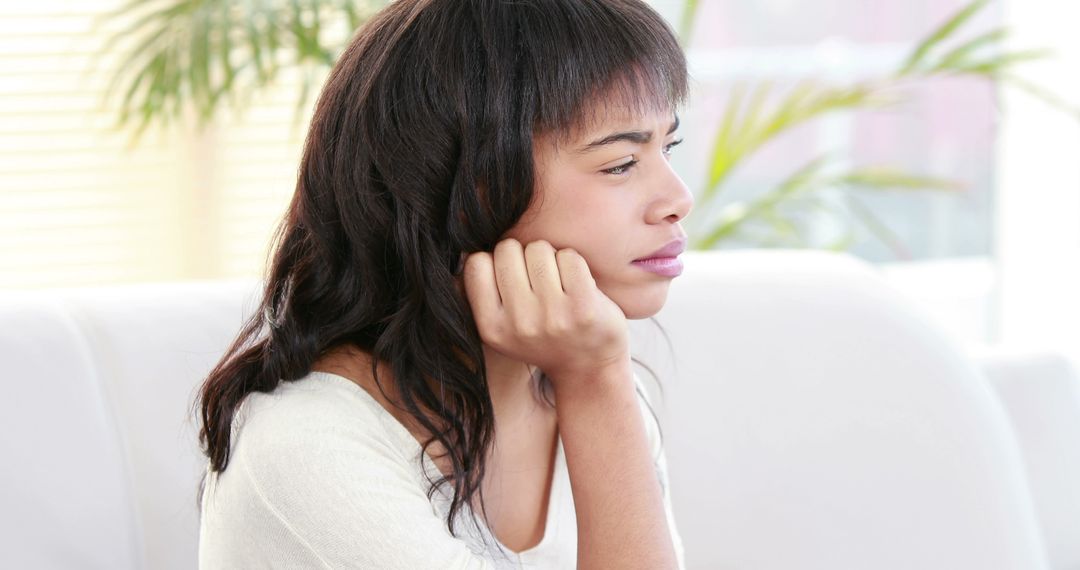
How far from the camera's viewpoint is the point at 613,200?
1.07 meters

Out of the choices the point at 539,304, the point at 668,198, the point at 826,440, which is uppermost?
the point at 668,198

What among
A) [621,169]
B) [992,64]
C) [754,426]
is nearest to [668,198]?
[621,169]

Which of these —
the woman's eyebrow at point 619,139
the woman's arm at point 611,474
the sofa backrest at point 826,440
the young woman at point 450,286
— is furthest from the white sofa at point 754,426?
the woman's eyebrow at point 619,139

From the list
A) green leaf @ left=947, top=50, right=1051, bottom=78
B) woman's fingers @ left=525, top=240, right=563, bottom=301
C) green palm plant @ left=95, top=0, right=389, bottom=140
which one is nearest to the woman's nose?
woman's fingers @ left=525, top=240, right=563, bottom=301

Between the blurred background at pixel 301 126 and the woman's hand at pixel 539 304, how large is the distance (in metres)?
0.57

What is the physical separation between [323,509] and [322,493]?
1 cm

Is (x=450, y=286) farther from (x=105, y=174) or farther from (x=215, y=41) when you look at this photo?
(x=105, y=174)

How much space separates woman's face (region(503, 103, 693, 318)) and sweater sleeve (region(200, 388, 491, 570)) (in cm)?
26

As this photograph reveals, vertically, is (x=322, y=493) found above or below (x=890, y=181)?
below

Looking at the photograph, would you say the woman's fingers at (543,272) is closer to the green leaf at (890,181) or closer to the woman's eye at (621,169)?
the woman's eye at (621,169)

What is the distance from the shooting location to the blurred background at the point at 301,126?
7.68ft

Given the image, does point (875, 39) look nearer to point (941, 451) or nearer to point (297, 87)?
point (297, 87)

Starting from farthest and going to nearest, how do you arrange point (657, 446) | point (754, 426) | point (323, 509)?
1. point (754, 426)
2. point (657, 446)
3. point (323, 509)

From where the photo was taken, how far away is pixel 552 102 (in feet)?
3.36
